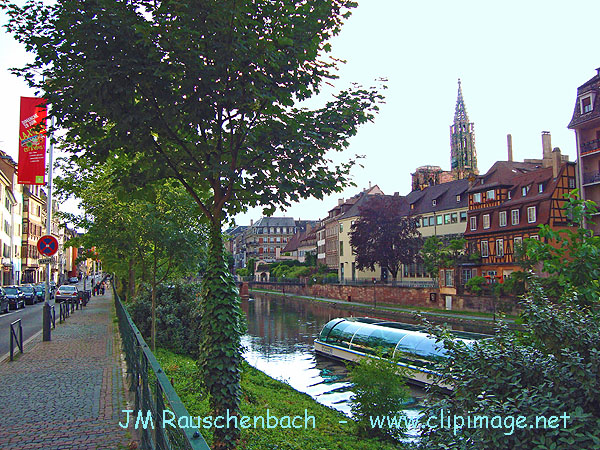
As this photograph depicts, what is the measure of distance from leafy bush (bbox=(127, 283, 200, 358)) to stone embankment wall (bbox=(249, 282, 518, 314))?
16297 mm

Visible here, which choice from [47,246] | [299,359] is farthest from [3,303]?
[299,359]

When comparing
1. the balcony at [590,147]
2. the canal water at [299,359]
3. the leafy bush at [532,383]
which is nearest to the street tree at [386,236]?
the canal water at [299,359]

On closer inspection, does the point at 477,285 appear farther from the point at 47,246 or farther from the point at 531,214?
the point at 47,246

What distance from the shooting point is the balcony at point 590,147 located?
41.3m

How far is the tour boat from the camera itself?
2016 cm

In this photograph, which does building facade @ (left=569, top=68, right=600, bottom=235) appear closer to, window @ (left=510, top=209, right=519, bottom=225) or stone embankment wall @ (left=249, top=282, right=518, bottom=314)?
window @ (left=510, top=209, right=519, bottom=225)

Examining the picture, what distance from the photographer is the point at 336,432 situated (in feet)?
41.0

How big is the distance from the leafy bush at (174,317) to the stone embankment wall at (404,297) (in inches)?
642

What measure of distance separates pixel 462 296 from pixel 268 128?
132 ft

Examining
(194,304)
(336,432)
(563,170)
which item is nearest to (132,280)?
(194,304)

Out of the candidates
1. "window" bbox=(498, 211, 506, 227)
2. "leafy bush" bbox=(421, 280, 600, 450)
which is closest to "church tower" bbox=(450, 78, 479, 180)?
"window" bbox=(498, 211, 506, 227)

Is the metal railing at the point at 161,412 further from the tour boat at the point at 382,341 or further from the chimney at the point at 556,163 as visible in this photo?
the chimney at the point at 556,163

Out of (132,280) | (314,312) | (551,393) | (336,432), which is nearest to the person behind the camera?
(551,393)

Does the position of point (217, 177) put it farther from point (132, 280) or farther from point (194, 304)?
point (132, 280)
